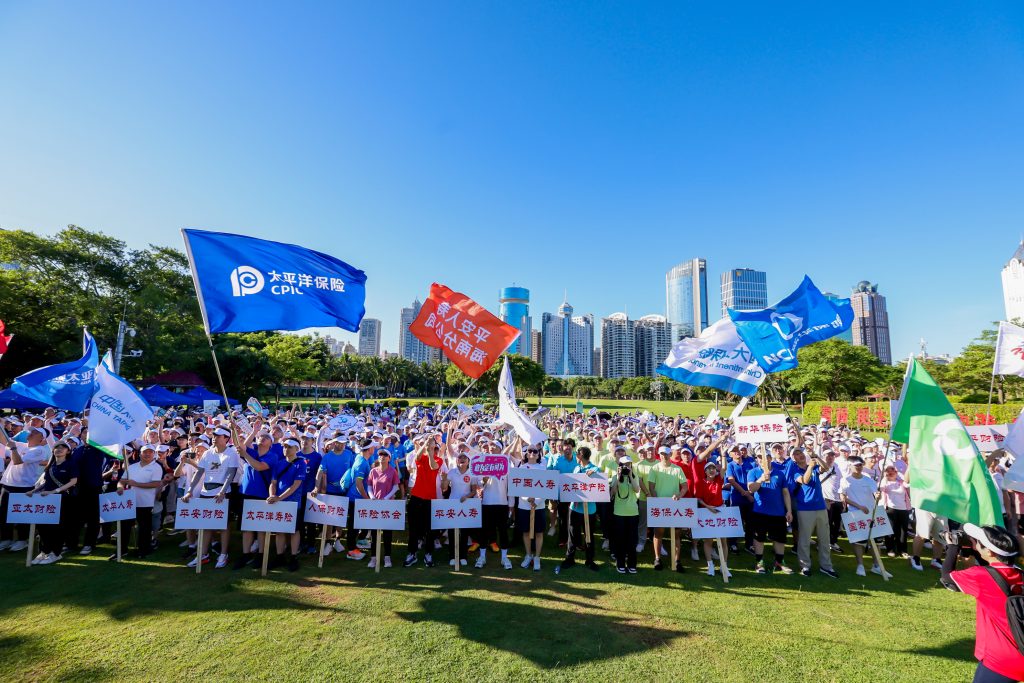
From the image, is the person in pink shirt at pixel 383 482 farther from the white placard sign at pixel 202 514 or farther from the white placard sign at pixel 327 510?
the white placard sign at pixel 202 514

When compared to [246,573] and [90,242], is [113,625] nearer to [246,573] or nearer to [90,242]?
[246,573]

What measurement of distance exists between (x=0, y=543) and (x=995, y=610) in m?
13.9

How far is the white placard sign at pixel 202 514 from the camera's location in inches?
307

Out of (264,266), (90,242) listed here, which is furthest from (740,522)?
(90,242)

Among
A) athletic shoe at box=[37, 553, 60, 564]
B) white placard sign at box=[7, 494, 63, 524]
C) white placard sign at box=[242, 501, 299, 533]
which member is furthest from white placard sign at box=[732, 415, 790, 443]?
athletic shoe at box=[37, 553, 60, 564]

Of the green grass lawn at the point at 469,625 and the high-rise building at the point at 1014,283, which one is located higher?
the high-rise building at the point at 1014,283

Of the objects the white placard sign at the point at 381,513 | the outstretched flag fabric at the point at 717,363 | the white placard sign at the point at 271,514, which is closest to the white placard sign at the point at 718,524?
the outstretched flag fabric at the point at 717,363

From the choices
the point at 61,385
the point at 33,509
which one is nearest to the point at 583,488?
the point at 33,509

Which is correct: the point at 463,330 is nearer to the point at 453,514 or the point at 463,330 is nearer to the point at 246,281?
the point at 453,514

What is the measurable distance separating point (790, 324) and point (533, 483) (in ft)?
21.3

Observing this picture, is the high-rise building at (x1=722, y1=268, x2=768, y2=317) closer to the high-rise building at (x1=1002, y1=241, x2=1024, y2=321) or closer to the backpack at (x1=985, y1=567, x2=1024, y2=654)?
the high-rise building at (x1=1002, y1=241, x2=1024, y2=321)

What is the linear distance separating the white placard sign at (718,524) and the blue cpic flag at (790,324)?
11.3 feet

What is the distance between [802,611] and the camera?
6652 millimetres

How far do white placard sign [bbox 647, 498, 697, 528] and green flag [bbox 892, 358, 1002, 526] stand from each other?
9.91 feet
